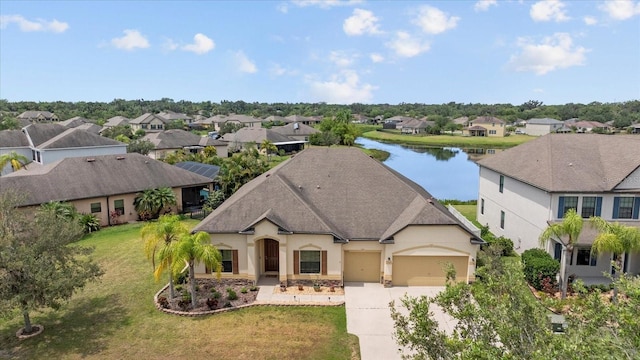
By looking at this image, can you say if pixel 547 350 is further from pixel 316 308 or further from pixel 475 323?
pixel 316 308

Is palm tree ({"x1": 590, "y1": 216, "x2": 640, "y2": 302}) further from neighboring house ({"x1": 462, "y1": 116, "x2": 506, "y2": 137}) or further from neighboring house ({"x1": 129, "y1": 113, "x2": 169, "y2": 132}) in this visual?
neighboring house ({"x1": 462, "y1": 116, "x2": 506, "y2": 137})

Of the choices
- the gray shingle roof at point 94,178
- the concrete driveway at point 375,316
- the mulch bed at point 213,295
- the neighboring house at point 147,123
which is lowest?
the concrete driveway at point 375,316

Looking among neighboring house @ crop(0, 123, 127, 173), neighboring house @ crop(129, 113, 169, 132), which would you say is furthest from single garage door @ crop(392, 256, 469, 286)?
neighboring house @ crop(129, 113, 169, 132)

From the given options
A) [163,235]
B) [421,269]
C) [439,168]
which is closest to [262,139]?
[439,168]

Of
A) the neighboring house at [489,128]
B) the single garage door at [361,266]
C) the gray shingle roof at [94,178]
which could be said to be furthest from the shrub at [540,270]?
the neighboring house at [489,128]

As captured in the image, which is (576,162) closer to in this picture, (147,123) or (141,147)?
(141,147)

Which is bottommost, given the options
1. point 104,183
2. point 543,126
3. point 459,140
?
point 459,140

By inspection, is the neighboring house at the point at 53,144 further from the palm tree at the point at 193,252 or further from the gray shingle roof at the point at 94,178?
the palm tree at the point at 193,252
